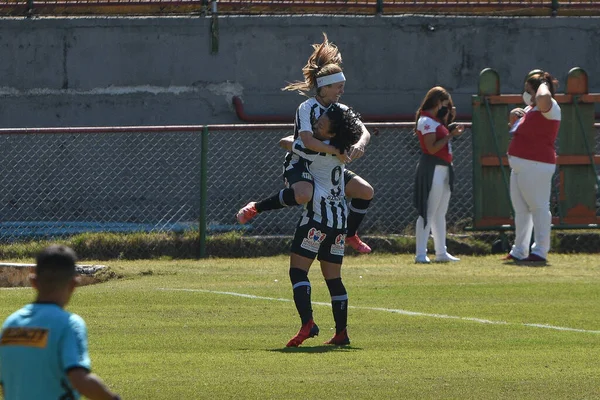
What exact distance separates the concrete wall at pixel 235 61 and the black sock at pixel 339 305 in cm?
1042

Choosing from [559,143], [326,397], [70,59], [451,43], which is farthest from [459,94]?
[326,397]

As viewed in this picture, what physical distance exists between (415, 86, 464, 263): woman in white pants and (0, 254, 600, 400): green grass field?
53 cm

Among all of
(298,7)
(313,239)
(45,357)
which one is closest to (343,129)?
(313,239)

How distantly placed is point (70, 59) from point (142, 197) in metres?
2.57

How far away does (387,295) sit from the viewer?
12242 millimetres

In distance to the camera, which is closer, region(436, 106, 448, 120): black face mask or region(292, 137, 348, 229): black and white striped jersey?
region(292, 137, 348, 229): black and white striped jersey

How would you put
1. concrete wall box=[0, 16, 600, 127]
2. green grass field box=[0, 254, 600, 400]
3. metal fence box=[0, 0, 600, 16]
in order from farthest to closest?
metal fence box=[0, 0, 600, 16]
concrete wall box=[0, 16, 600, 127]
green grass field box=[0, 254, 600, 400]

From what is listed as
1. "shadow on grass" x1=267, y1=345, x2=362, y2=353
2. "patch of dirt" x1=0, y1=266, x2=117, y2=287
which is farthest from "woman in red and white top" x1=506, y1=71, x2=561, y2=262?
"shadow on grass" x1=267, y1=345, x2=362, y2=353

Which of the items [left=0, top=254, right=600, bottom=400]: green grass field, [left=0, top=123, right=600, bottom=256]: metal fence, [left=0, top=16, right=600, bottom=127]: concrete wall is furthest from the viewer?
[left=0, top=16, right=600, bottom=127]: concrete wall

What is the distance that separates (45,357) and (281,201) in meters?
4.94

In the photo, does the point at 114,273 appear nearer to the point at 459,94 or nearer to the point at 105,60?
the point at 105,60

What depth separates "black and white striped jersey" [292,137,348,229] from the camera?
9070 millimetres

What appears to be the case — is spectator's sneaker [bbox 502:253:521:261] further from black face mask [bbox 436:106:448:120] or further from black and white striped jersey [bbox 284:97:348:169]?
black and white striped jersey [bbox 284:97:348:169]

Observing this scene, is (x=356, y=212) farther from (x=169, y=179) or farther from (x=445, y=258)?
(x=169, y=179)
